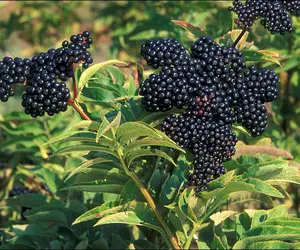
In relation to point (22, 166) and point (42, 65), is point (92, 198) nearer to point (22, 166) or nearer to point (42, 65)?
point (22, 166)

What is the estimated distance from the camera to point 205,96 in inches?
85.3

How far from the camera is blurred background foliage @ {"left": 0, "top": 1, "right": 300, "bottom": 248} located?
12.8ft

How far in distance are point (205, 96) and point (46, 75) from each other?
20.6 inches

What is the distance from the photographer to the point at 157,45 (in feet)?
7.51

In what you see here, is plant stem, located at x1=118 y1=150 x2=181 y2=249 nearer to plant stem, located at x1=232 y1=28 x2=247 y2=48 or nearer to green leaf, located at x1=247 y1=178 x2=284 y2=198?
green leaf, located at x1=247 y1=178 x2=284 y2=198

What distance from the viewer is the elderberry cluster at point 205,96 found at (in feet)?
7.16

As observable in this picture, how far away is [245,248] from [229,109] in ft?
2.00

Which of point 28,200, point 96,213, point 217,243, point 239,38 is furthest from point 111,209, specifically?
point 28,200

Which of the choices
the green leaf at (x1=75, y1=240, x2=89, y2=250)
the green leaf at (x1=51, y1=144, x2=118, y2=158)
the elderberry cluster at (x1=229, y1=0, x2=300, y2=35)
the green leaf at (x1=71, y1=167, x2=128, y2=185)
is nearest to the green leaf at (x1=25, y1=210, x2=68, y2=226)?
the green leaf at (x1=75, y1=240, x2=89, y2=250)

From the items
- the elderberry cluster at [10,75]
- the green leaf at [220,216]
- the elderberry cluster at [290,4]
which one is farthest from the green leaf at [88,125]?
the elderberry cluster at [290,4]

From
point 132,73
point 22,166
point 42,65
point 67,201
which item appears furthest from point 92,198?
point 42,65

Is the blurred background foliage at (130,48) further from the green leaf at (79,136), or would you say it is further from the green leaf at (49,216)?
the green leaf at (79,136)

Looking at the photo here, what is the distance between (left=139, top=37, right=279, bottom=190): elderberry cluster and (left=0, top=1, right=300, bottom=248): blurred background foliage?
3.05 ft

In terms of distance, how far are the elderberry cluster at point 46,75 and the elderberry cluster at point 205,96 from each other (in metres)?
0.25
